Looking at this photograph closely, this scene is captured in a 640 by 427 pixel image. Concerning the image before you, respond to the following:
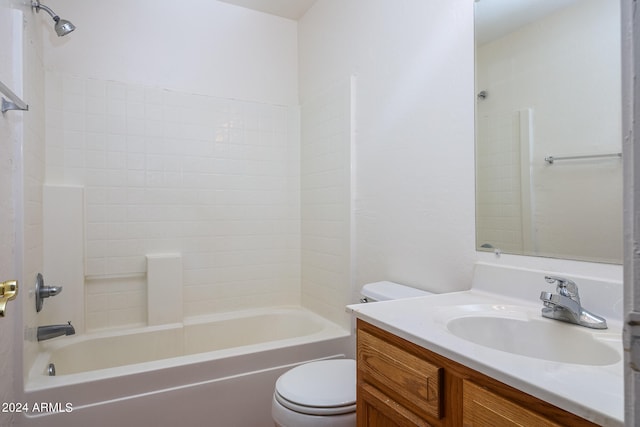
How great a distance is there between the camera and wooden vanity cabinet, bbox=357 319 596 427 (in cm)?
67

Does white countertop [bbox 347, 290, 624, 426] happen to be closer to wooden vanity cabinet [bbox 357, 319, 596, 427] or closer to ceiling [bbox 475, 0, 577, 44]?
wooden vanity cabinet [bbox 357, 319, 596, 427]

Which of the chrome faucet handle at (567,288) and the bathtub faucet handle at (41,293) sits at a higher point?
the chrome faucet handle at (567,288)

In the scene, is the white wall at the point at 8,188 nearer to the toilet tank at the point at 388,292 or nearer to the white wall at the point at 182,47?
the white wall at the point at 182,47

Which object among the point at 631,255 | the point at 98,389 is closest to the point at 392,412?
the point at 631,255

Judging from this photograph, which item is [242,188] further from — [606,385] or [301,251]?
[606,385]

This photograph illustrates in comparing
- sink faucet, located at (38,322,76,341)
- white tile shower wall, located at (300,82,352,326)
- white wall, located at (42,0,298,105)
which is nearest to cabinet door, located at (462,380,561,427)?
white tile shower wall, located at (300,82,352,326)

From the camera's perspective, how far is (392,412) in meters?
0.98

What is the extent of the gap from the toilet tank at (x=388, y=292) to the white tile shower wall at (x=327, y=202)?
0.41 metres

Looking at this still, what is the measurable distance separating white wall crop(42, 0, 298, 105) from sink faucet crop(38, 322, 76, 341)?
4.73 feet

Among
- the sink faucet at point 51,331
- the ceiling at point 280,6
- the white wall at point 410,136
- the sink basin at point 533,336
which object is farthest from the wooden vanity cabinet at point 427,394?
the ceiling at point 280,6

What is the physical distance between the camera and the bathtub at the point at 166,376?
4.96 ft

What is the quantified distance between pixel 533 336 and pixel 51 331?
6.86 ft

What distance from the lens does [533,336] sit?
3.33 ft

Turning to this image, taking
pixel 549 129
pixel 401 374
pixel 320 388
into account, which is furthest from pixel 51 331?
pixel 549 129
